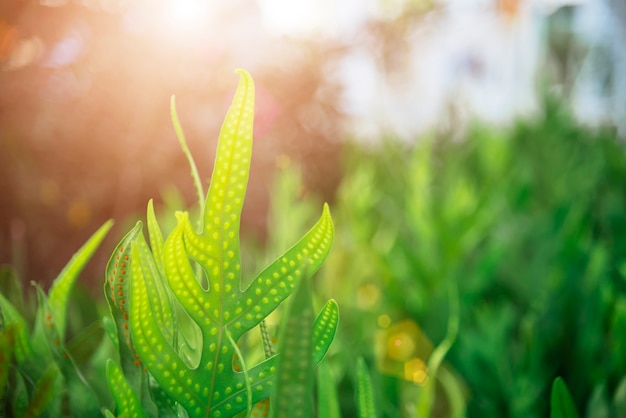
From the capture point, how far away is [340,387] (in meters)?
0.76

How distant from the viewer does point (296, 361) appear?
0.98 ft

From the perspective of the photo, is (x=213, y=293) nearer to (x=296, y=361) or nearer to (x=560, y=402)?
(x=296, y=361)

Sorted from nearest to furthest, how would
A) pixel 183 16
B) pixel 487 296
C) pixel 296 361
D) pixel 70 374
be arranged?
pixel 296 361
pixel 70 374
pixel 487 296
pixel 183 16

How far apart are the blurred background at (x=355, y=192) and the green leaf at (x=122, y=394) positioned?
243mm

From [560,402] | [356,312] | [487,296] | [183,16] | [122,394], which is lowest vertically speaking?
[487,296]

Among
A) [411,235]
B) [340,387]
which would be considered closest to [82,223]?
[411,235]

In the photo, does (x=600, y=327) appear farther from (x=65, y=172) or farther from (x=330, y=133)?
(x=330, y=133)

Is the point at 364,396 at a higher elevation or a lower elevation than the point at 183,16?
lower

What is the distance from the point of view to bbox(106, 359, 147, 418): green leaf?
0.35 metres

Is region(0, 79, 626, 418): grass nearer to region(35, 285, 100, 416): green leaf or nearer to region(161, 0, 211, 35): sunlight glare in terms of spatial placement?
region(35, 285, 100, 416): green leaf

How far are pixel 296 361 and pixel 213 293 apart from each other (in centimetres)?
7

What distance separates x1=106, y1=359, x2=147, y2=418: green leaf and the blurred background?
243 millimetres

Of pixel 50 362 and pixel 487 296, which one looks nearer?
pixel 50 362

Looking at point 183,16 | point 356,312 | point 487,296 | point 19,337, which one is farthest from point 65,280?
point 183,16
